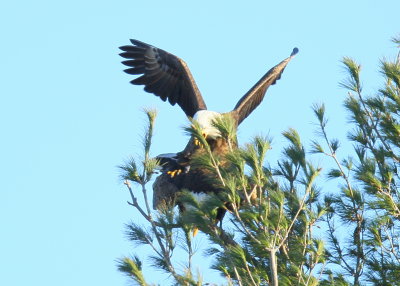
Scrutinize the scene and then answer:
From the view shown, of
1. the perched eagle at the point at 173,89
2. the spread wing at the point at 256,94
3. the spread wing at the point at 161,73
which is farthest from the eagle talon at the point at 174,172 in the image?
the spread wing at the point at 161,73

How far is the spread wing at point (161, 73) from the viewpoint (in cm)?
1113

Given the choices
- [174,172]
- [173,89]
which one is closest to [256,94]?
[173,89]

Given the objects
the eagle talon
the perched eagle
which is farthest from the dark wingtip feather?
the eagle talon

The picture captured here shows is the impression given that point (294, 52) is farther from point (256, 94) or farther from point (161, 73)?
point (161, 73)

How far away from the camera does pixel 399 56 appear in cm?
866

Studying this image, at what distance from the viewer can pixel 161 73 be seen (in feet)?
37.3

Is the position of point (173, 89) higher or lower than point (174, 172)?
higher

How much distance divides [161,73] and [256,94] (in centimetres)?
102

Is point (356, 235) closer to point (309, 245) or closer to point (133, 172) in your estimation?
point (309, 245)

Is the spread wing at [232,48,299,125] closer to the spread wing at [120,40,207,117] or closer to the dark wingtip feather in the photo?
the dark wingtip feather

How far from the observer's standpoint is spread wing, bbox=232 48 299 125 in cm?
1060

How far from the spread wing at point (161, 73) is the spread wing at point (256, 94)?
533mm

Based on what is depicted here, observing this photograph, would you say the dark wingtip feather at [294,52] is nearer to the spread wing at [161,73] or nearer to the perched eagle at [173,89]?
the perched eagle at [173,89]

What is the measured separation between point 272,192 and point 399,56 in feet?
7.06
